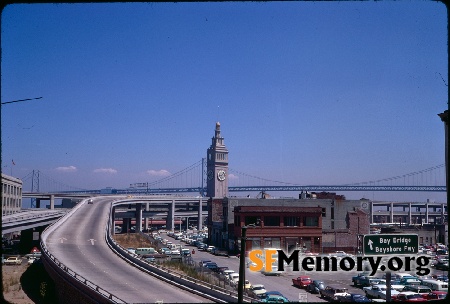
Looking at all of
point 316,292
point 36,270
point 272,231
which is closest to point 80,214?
point 36,270

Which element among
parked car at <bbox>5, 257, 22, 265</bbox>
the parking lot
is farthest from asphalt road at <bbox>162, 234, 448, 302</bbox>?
parked car at <bbox>5, 257, 22, 265</bbox>

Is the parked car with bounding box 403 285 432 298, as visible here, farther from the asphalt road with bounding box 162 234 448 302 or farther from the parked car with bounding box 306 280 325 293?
the parked car with bounding box 306 280 325 293

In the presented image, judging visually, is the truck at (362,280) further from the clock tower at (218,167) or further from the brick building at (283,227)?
the clock tower at (218,167)

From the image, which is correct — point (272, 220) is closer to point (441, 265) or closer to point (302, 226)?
point (302, 226)

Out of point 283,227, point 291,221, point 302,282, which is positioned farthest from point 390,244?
point 291,221

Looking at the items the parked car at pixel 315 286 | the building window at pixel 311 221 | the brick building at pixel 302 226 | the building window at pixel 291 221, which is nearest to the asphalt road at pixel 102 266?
the parked car at pixel 315 286

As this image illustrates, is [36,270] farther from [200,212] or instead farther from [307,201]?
[200,212]
